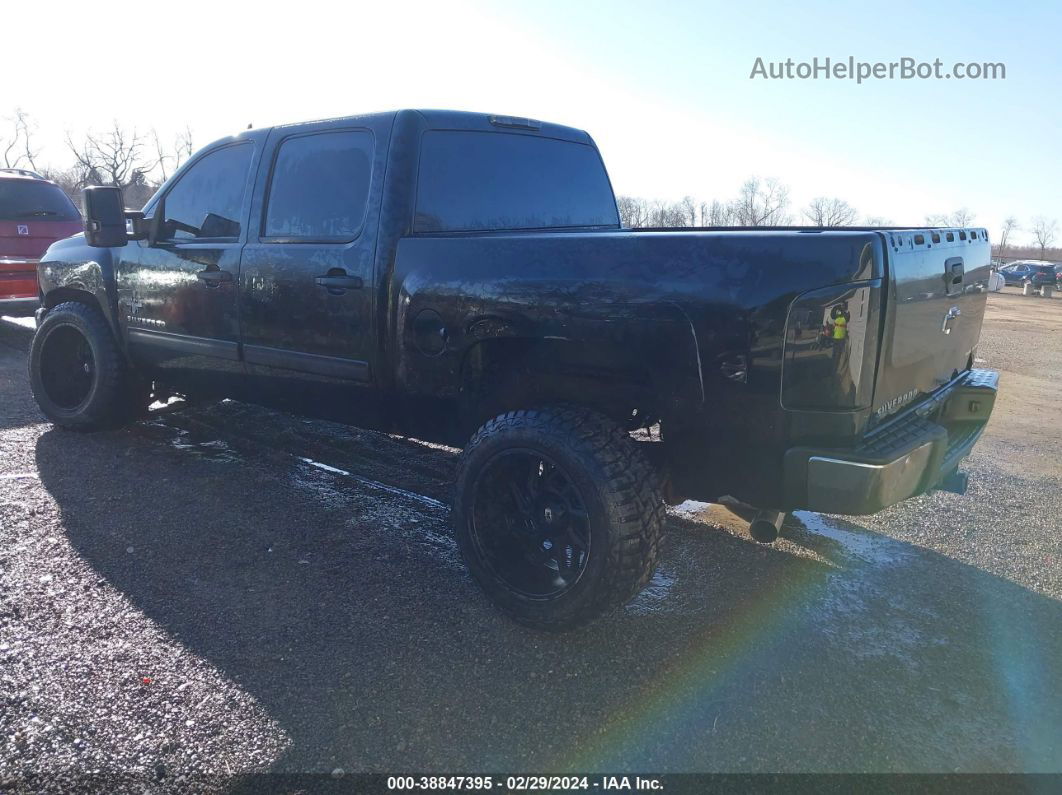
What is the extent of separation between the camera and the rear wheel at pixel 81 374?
517 centimetres

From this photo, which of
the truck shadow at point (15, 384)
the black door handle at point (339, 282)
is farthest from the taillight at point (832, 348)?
the truck shadow at point (15, 384)

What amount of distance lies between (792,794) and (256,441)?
4333 millimetres

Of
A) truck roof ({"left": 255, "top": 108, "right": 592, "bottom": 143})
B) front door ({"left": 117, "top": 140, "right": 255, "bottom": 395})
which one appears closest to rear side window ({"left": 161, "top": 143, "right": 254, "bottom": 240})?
front door ({"left": 117, "top": 140, "right": 255, "bottom": 395})

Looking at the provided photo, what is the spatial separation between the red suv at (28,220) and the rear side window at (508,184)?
25.3 feet

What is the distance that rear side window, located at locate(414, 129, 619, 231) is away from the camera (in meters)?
3.73

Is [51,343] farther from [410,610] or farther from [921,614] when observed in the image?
[921,614]

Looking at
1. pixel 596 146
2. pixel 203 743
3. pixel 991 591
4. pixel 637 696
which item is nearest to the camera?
pixel 203 743

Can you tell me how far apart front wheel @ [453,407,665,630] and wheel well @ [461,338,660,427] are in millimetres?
123

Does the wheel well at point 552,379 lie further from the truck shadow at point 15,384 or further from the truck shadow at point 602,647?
the truck shadow at point 15,384

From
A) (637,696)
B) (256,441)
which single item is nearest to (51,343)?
(256,441)

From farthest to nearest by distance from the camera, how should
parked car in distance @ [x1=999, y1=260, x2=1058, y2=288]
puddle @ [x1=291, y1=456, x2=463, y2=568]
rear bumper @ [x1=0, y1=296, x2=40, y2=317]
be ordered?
parked car in distance @ [x1=999, y1=260, x2=1058, y2=288]
rear bumper @ [x1=0, y1=296, x2=40, y2=317]
puddle @ [x1=291, y1=456, x2=463, y2=568]

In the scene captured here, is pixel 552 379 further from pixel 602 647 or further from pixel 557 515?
pixel 602 647

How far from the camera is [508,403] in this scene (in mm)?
3359

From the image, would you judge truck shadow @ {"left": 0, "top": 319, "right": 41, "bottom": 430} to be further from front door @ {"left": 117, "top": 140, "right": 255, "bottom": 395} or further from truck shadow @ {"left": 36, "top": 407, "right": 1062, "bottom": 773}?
truck shadow @ {"left": 36, "top": 407, "right": 1062, "bottom": 773}
